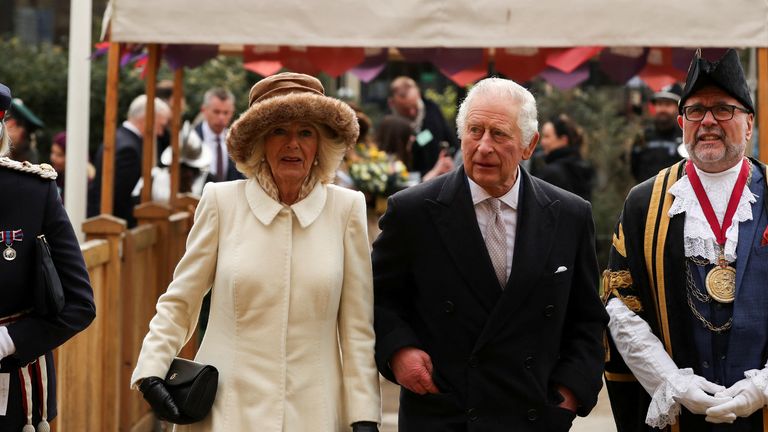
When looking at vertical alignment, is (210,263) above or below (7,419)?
above

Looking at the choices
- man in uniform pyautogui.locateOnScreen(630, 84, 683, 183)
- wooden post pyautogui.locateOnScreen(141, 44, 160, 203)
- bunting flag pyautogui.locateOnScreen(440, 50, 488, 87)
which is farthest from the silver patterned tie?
man in uniform pyautogui.locateOnScreen(630, 84, 683, 183)

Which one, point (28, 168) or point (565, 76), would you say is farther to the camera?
point (565, 76)

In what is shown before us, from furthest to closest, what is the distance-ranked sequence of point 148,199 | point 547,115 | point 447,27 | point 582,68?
1. point 547,115
2. point 582,68
3. point 148,199
4. point 447,27

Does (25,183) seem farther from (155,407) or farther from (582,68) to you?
(582,68)

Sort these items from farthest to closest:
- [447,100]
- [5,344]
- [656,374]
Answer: [447,100], [656,374], [5,344]

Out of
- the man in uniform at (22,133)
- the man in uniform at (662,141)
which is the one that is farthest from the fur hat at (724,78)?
the man in uniform at (662,141)

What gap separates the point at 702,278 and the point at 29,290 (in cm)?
241

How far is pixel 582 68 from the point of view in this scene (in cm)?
1063

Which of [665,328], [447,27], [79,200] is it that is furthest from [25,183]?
[79,200]

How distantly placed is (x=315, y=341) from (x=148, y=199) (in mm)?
5139

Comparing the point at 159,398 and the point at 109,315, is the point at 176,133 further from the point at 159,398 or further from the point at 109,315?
the point at 159,398

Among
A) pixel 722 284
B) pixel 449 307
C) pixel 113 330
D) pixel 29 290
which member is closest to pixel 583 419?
pixel 113 330

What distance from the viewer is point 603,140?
61.2ft

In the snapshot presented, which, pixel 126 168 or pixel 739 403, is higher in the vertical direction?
pixel 126 168
